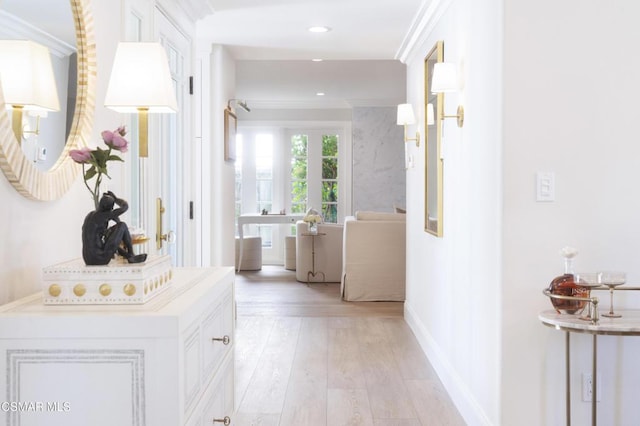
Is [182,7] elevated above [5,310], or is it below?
above

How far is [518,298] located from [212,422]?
129 centimetres

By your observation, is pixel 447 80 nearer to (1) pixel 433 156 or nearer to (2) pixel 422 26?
(1) pixel 433 156

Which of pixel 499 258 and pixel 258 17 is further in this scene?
pixel 258 17

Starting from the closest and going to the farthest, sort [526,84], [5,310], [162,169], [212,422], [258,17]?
[5,310]
[212,422]
[526,84]
[162,169]
[258,17]

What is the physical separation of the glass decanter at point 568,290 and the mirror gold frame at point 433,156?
144 cm

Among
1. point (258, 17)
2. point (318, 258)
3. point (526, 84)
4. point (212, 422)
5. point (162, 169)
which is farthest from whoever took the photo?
point (318, 258)

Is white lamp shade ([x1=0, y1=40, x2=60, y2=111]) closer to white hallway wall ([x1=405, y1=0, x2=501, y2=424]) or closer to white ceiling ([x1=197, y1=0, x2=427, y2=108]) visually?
white hallway wall ([x1=405, y1=0, x2=501, y2=424])

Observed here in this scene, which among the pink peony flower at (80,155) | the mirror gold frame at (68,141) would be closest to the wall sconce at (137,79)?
the mirror gold frame at (68,141)

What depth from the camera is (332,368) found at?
3.85 metres

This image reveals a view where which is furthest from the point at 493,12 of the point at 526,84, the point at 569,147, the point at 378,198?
the point at 378,198

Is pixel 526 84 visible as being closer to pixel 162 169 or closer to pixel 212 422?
pixel 212 422

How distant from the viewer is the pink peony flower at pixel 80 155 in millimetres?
1597

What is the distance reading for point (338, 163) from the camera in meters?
9.59

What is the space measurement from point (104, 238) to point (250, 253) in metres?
6.96
